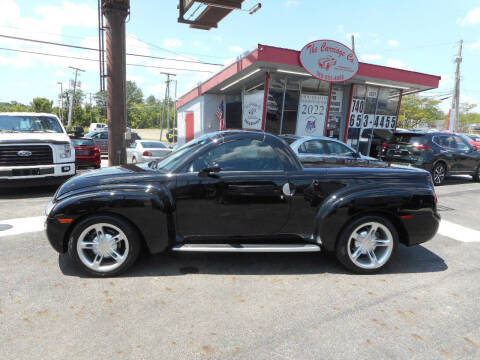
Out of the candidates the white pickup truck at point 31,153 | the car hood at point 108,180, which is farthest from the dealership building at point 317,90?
the car hood at point 108,180

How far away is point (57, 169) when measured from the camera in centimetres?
725

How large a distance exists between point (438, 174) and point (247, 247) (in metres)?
9.25

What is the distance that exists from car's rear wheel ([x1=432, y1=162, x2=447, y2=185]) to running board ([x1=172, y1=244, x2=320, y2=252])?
8.44 metres

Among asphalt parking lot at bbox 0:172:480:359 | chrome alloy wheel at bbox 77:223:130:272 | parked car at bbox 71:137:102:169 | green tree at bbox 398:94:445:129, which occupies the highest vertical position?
green tree at bbox 398:94:445:129

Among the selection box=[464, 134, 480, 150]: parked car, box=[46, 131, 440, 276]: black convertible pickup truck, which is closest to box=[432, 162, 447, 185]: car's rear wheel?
box=[464, 134, 480, 150]: parked car

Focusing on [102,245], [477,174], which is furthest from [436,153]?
[102,245]

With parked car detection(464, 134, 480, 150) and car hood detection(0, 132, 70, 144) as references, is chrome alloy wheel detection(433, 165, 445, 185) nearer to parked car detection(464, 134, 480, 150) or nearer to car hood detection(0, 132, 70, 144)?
parked car detection(464, 134, 480, 150)

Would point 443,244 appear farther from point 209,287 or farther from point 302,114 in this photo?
point 302,114

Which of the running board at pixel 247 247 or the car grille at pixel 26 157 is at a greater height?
the car grille at pixel 26 157

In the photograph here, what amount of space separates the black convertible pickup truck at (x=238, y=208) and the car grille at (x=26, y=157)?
4306 millimetres

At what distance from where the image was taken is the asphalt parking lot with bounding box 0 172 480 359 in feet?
7.80

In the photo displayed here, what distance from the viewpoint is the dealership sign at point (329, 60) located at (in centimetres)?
1203

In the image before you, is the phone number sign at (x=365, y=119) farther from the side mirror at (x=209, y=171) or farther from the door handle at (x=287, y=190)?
the side mirror at (x=209, y=171)

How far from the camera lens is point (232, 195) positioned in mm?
3490
